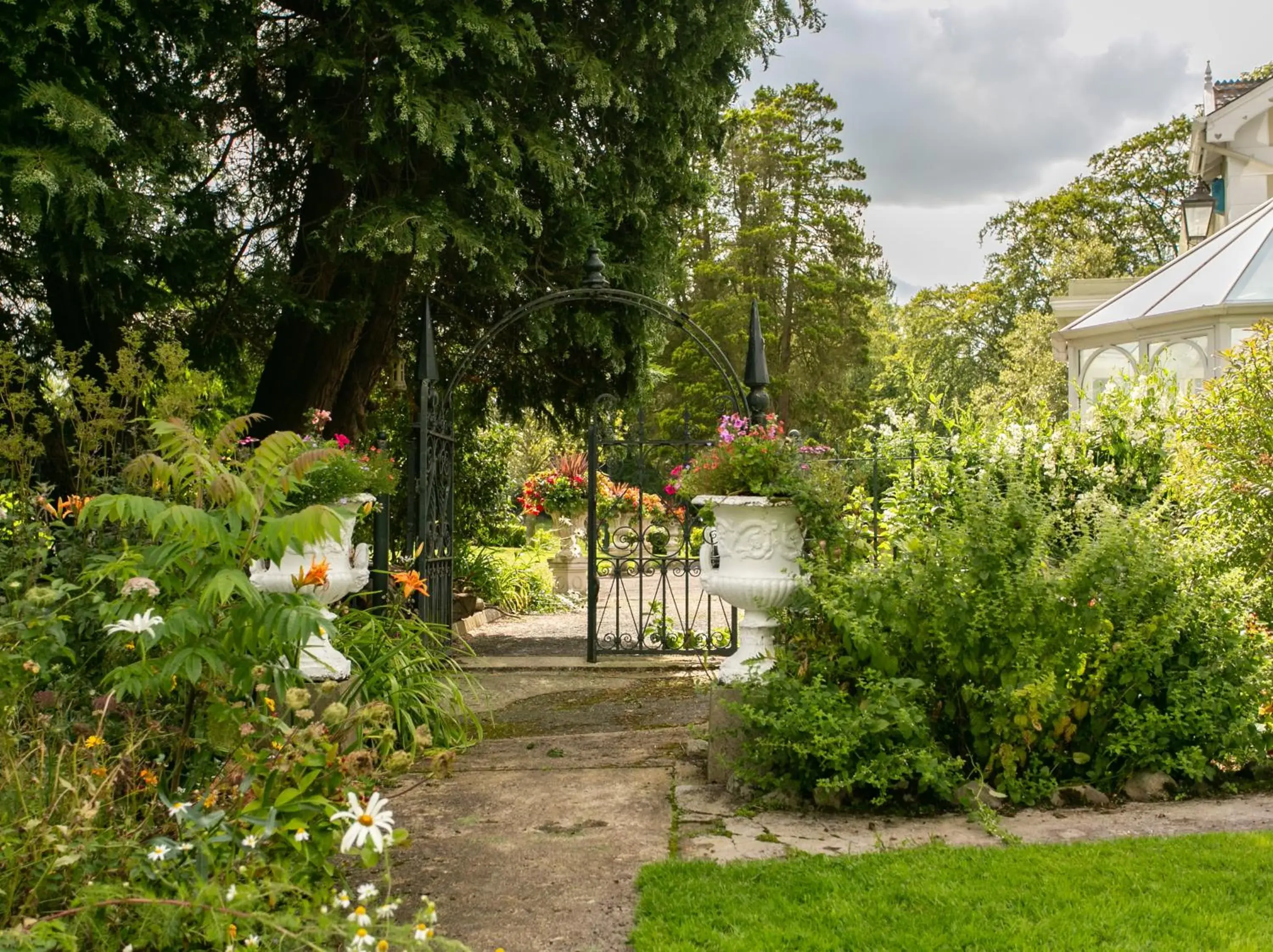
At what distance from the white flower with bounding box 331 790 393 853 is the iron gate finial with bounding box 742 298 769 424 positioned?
5.47m

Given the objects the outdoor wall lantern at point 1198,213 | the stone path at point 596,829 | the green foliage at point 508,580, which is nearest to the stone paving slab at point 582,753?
the stone path at point 596,829

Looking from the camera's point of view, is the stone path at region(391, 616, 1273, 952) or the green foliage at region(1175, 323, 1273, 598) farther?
the green foliage at region(1175, 323, 1273, 598)

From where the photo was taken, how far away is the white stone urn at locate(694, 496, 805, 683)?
4684mm

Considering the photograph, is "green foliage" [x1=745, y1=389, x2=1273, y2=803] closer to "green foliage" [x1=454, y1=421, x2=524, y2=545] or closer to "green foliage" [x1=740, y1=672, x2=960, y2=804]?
"green foliage" [x1=740, y1=672, x2=960, y2=804]

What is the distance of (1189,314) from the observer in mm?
10578

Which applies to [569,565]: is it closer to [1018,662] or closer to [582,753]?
[582,753]

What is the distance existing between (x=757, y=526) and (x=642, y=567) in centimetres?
323

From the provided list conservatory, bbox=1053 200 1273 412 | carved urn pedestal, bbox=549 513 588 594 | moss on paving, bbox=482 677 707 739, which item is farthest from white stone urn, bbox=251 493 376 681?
carved urn pedestal, bbox=549 513 588 594

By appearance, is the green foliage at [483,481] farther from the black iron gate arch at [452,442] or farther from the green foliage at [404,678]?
the green foliage at [404,678]

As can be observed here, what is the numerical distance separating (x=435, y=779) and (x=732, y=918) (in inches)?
76.1

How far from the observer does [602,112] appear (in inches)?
316

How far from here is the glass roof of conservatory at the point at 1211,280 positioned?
10469 mm

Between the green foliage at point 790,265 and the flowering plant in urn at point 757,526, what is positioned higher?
the green foliage at point 790,265

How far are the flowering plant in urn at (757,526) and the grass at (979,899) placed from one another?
147 centimetres
